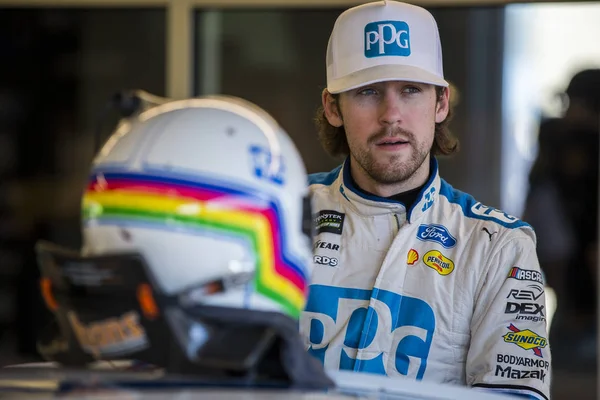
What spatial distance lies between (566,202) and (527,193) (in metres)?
0.18

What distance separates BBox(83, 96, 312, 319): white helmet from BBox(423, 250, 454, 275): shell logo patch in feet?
2.46

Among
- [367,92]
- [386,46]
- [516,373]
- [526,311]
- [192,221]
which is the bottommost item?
[516,373]

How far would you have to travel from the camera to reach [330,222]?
8.50 ft

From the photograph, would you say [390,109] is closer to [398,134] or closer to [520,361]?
[398,134]

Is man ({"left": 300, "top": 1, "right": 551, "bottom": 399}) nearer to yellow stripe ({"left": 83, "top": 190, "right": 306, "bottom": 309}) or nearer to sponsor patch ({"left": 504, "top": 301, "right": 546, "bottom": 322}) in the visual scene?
sponsor patch ({"left": 504, "top": 301, "right": 546, "bottom": 322})

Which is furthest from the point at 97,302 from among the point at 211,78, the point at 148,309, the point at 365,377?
the point at 211,78

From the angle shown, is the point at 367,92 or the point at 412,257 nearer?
the point at 412,257

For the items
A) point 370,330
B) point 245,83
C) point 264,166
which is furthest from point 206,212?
point 245,83

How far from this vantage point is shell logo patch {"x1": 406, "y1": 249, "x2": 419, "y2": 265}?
2.46 metres

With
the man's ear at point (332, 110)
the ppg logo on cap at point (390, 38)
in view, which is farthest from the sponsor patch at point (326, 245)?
the ppg logo on cap at point (390, 38)

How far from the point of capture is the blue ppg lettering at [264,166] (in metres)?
1.66

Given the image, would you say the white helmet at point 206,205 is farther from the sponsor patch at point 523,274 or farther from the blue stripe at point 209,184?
the sponsor patch at point 523,274

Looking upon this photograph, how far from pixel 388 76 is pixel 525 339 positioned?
0.66m

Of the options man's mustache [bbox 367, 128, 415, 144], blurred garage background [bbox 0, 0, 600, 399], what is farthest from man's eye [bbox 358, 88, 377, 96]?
blurred garage background [bbox 0, 0, 600, 399]
